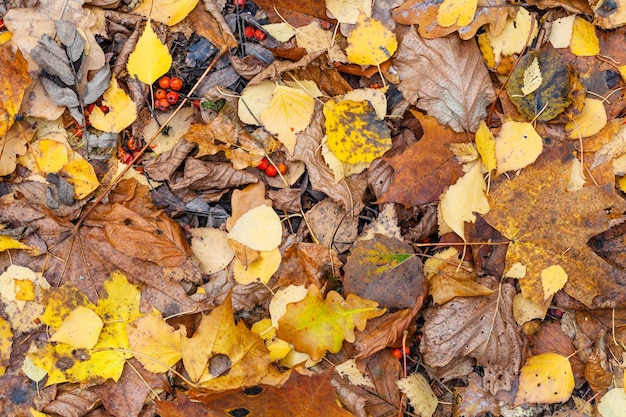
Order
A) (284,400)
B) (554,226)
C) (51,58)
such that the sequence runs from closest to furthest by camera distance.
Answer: (284,400), (554,226), (51,58)

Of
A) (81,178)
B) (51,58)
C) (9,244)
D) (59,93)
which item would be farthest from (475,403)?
(51,58)

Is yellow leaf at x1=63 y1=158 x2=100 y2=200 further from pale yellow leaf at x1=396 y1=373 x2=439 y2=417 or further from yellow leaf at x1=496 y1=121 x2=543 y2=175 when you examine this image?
yellow leaf at x1=496 y1=121 x2=543 y2=175

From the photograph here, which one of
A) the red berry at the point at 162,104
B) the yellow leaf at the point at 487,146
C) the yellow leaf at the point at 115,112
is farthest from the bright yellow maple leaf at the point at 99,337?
the yellow leaf at the point at 487,146

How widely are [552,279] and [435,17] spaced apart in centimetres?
132

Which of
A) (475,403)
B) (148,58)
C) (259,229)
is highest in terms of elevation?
(148,58)

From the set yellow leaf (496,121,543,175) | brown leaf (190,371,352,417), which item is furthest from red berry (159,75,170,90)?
yellow leaf (496,121,543,175)

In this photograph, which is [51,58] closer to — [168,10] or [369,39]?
[168,10]

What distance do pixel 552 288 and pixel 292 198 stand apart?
1255 mm

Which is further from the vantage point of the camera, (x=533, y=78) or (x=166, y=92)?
(x=166, y=92)

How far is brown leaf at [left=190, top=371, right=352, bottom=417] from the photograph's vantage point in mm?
2268

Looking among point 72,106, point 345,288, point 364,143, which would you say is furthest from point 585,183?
point 72,106

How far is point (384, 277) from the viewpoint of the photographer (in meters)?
2.53

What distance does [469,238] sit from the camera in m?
2.54

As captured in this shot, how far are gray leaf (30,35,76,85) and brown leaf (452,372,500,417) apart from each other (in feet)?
7.79
